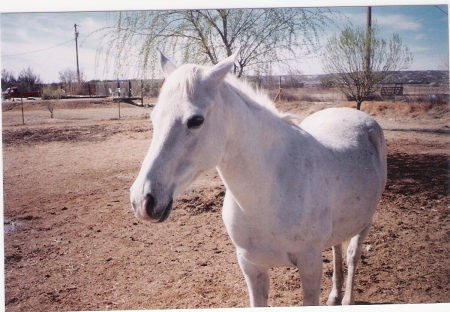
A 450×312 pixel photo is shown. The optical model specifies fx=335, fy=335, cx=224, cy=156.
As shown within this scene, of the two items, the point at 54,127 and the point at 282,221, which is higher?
the point at 54,127

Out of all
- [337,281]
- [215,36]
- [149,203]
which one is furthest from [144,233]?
[149,203]

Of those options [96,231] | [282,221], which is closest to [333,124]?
[282,221]

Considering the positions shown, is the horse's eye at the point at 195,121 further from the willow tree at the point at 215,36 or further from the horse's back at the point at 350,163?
the willow tree at the point at 215,36

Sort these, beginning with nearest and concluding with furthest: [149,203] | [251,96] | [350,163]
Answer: [149,203], [251,96], [350,163]

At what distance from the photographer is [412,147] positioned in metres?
3.53

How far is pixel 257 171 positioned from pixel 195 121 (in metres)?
0.41

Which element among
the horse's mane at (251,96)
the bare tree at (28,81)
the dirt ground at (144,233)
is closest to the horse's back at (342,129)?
the horse's mane at (251,96)

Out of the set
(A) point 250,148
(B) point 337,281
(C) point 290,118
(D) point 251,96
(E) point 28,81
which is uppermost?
(E) point 28,81

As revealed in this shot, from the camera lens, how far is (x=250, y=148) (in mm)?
1483

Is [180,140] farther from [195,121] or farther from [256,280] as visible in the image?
[256,280]

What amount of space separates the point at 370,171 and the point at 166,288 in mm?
1689

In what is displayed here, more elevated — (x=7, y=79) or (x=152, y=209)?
(x=7, y=79)

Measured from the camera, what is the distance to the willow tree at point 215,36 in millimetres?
2512

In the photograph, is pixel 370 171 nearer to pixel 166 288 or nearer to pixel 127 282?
pixel 166 288
